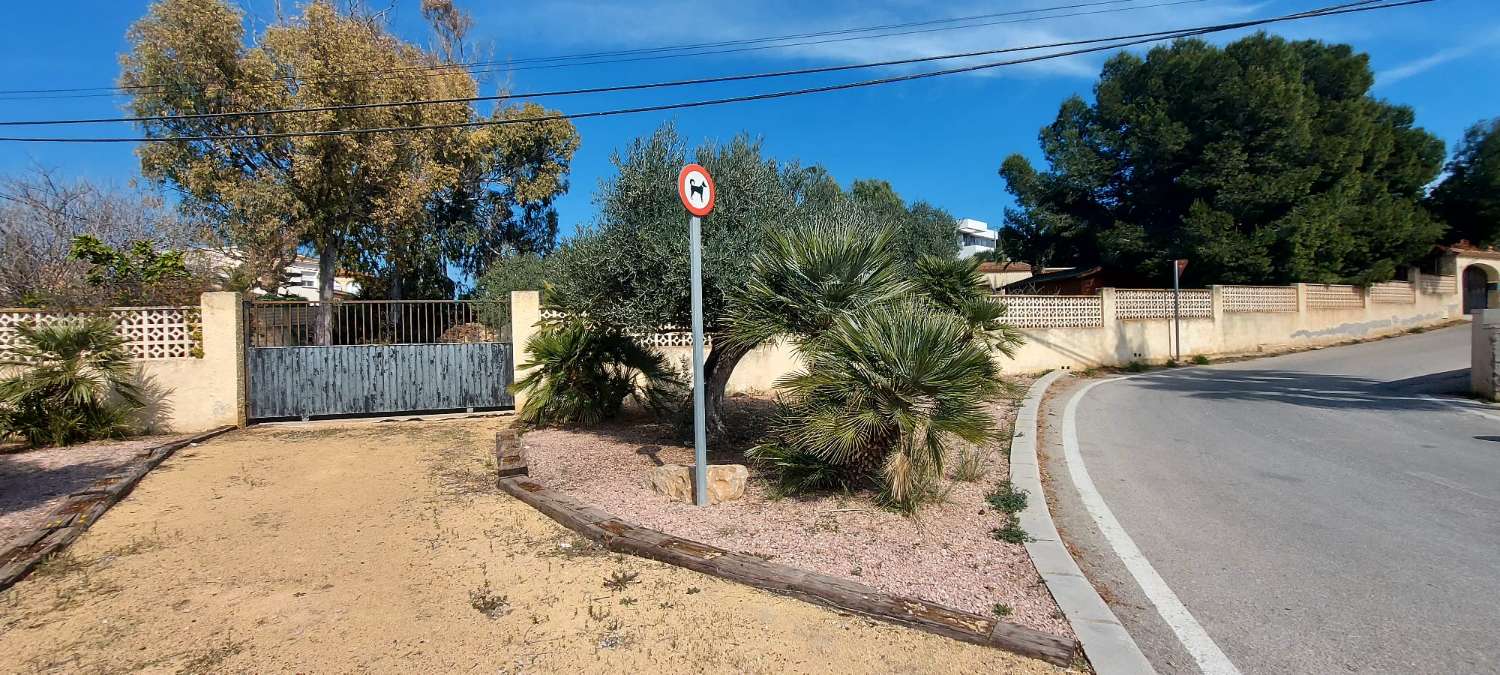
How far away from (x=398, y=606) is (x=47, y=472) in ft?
20.3

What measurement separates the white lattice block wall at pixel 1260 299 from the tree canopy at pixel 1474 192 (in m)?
11.9

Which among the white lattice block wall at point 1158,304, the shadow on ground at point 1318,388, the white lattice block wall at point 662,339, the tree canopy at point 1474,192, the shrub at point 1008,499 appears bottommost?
the shrub at point 1008,499

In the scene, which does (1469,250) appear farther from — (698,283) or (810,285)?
(698,283)

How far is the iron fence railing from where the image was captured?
10.4 m

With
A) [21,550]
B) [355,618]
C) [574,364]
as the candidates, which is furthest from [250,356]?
[355,618]

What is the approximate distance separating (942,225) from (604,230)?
952cm

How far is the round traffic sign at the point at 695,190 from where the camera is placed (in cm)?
520

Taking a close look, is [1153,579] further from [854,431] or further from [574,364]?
[574,364]

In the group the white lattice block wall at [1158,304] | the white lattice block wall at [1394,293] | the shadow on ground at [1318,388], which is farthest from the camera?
the white lattice block wall at [1394,293]

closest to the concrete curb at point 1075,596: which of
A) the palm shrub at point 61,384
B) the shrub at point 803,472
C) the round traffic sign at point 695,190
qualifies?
the shrub at point 803,472

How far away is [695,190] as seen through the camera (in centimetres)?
531

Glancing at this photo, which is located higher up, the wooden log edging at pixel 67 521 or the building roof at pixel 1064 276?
the building roof at pixel 1064 276

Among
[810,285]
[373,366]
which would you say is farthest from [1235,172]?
[373,366]

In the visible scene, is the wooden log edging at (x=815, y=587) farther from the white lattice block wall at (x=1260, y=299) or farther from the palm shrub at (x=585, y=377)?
the white lattice block wall at (x=1260, y=299)
